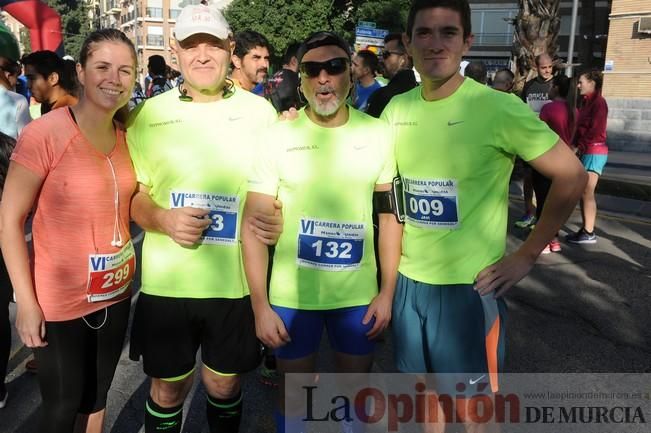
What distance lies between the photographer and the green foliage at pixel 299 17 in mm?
33091

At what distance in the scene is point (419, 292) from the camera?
7.59 feet

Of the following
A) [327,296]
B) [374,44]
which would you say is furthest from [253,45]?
[374,44]

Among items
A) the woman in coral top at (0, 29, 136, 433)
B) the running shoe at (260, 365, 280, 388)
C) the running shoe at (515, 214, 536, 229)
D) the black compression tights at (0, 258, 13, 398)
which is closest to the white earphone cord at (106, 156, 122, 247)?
the woman in coral top at (0, 29, 136, 433)

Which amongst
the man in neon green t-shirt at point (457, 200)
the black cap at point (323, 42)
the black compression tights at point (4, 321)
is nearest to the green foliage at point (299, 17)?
the black compression tights at point (4, 321)

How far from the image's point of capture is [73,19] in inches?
2704

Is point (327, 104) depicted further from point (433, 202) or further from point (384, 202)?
point (433, 202)

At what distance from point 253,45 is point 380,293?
7.31 ft

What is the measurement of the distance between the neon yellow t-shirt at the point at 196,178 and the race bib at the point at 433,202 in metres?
0.70

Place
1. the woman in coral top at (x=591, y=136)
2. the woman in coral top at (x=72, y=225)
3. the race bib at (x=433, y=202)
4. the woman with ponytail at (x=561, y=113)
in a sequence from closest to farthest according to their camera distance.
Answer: the woman in coral top at (x=72, y=225) < the race bib at (x=433, y=202) < the woman with ponytail at (x=561, y=113) < the woman in coral top at (x=591, y=136)

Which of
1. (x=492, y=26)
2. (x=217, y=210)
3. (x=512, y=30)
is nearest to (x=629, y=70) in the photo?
(x=217, y=210)

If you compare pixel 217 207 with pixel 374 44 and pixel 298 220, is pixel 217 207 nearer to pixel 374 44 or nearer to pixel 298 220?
pixel 298 220

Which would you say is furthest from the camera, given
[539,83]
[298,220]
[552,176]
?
[539,83]

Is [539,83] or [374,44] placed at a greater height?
[374,44]

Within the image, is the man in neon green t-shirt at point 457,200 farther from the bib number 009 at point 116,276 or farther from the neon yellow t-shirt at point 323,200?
the bib number 009 at point 116,276
